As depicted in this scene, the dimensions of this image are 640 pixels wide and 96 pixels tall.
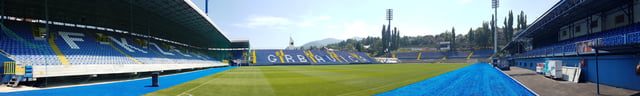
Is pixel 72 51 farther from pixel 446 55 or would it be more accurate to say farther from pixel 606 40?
pixel 446 55

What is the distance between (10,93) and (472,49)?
9830 centimetres

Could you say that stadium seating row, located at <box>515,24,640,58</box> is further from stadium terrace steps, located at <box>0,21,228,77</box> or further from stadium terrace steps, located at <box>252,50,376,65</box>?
stadium terrace steps, located at <box>252,50,376,65</box>

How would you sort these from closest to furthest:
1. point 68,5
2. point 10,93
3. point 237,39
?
point 10,93 → point 68,5 → point 237,39

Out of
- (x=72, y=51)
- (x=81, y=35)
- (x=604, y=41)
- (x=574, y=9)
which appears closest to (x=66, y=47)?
(x=72, y=51)

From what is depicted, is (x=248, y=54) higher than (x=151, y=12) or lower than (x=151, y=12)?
lower

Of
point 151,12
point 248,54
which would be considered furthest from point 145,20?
point 248,54

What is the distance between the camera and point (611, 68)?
1252 centimetres

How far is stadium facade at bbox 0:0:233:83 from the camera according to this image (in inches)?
628

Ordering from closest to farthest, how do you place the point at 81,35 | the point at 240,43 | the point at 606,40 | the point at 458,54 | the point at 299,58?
the point at 606,40
the point at 81,35
the point at 240,43
the point at 299,58
the point at 458,54

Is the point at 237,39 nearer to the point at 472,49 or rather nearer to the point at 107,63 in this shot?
the point at 107,63

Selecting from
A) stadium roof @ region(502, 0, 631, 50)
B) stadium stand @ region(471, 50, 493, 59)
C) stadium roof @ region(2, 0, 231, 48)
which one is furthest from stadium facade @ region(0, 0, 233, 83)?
stadium stand @ region(471, 50, 493, 59)

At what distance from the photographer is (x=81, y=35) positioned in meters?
23.7

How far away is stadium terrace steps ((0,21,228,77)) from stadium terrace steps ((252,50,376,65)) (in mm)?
36769

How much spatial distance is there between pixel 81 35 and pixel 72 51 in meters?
5.21
